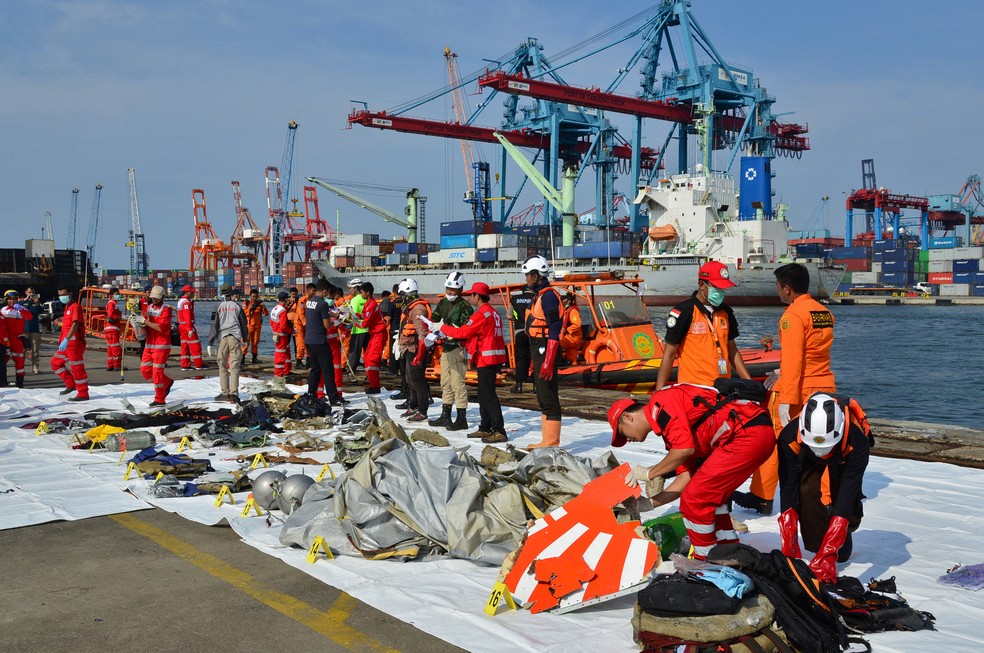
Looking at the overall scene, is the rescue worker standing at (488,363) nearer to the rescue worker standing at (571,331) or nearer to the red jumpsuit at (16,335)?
the rescue worker standing at (571,331)

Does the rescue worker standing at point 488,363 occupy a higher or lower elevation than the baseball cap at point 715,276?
lower

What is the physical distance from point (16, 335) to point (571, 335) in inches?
370

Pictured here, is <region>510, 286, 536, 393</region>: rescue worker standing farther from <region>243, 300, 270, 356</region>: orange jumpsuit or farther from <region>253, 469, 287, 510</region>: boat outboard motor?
<region>243, 300, 270, 356</region>: orange jumpsuit

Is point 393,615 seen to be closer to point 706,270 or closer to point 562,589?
point 562,589

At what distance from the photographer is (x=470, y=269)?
71938 mm

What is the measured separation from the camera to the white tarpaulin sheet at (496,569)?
3588mm

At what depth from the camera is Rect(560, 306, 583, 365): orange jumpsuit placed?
12.5 metres

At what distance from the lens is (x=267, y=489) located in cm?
567

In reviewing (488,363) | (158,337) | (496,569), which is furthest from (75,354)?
(496,569)

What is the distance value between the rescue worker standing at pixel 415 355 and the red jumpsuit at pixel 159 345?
3.46 metres

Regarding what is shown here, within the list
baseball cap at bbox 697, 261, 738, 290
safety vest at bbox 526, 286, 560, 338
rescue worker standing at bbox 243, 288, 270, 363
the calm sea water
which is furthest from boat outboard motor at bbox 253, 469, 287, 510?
the calm sea water

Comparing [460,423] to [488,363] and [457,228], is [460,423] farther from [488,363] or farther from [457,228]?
[457,228]

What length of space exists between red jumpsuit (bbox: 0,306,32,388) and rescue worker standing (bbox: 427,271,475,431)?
8.13 meters

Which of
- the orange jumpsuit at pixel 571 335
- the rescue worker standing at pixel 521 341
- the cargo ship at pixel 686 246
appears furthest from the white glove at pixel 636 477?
the cargo ship at pixel 686 246
